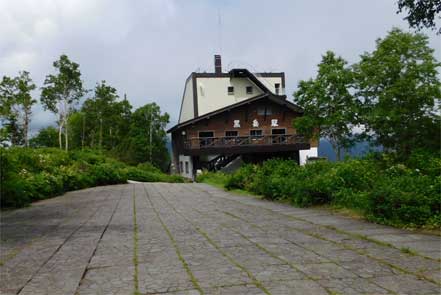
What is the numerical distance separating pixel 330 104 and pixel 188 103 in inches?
806

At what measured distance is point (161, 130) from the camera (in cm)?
5134

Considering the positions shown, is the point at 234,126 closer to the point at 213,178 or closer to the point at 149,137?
the point at 213,178

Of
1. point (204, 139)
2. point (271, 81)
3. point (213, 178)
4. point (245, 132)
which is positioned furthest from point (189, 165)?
point (271, 81)

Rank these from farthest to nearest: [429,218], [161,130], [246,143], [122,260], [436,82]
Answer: [161,130], [246,143], [436,82], [429,218], [122,260]

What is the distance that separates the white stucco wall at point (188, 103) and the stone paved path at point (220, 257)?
3380cm

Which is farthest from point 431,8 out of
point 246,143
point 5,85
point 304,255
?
point 5,85

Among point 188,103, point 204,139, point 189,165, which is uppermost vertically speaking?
point 188,103

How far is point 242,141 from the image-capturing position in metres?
31.5

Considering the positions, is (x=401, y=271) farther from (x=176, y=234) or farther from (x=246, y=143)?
(x=246, y=143)

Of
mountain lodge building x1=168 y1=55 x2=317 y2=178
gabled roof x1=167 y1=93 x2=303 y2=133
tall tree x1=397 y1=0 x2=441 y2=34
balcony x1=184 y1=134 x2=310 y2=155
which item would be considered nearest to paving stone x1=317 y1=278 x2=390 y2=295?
tall tree x1=397 y1=0 x2=441 y2=34

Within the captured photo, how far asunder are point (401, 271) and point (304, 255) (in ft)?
3.21

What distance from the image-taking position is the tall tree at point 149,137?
4659 centimetres

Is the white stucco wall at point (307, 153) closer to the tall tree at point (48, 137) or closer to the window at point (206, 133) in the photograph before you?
the window at point (206, 133)

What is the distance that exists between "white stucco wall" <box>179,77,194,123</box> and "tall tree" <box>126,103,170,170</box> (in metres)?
4.74
